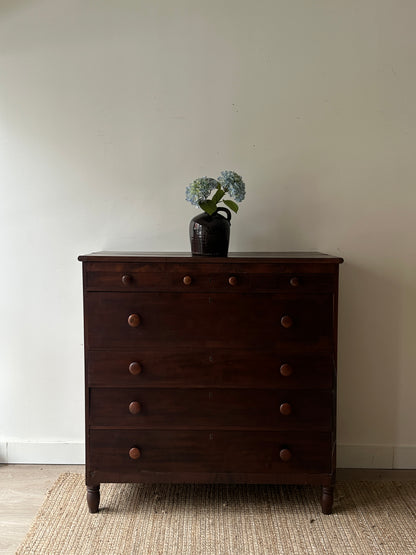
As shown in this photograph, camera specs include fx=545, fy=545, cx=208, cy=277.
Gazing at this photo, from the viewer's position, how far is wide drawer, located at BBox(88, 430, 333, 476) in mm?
2271

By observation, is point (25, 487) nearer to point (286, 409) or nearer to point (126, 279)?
point (126, 279)

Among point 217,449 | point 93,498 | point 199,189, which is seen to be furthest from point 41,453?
point 199,189

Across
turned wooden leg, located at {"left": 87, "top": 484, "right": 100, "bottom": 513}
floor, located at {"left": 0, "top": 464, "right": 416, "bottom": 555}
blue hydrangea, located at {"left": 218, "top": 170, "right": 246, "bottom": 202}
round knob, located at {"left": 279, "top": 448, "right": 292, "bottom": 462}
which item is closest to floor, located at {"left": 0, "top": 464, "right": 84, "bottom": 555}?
floor, located at {"left": 0, "top": 464, "right": 416, "bottom": 555}

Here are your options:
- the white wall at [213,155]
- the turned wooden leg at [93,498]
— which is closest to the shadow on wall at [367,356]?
the white wall at [213,155]

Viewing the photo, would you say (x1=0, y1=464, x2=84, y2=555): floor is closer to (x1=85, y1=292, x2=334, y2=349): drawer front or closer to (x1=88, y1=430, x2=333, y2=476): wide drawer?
(x1=88, y1=430, x2=333, y2=476): wide drawer

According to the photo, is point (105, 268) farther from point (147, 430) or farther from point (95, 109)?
point (95, 109)

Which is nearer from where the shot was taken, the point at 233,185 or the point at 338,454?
the point at 233,185

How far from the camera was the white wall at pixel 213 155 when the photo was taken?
8.58 ft

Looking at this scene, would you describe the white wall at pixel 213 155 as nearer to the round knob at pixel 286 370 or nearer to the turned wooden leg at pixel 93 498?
the turned wooden leg at pixel 93 498

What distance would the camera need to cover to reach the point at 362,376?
2.74 metres

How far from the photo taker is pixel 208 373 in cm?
225

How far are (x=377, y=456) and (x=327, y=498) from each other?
0.57m

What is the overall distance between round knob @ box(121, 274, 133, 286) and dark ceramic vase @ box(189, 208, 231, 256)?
1.06ft

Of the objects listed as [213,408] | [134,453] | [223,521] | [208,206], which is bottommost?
[223,521]
